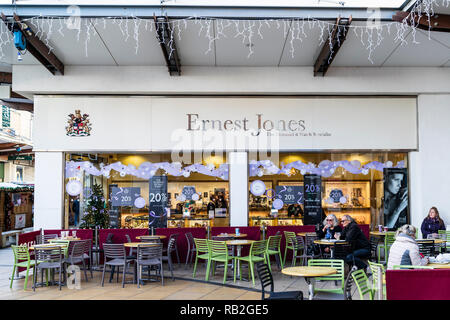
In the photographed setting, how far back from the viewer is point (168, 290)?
28.0 ft

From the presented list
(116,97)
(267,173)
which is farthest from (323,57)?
(116,97)

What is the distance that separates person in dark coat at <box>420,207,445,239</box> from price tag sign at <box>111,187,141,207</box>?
7.38 meters

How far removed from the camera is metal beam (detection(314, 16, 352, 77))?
9469 millimetres

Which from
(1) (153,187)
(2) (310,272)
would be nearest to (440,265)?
(2) (310,272)

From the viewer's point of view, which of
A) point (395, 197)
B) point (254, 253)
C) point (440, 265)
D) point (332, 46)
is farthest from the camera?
point (395, 197)

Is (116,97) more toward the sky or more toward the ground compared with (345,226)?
more toward the sky

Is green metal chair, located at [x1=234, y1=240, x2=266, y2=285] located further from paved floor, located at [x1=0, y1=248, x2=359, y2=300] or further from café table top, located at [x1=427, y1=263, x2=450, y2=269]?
café table top, located at [x1=427, y1=263, x2=450, y2=269]

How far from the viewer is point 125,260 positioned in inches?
356

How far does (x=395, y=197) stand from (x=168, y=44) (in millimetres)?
7245

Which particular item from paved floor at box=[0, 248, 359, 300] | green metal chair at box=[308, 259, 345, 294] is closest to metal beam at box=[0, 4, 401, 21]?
green metal chair at box=[308, 259, 345, 294]

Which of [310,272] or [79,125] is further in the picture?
[79,125]

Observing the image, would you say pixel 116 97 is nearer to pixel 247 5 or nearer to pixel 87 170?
pixel 87 170

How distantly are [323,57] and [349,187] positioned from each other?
144 inches

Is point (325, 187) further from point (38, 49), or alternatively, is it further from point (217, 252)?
point (38, 49)
